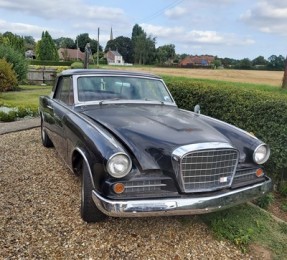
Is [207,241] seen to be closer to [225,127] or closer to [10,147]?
[225,127]

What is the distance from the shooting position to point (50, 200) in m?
3.97

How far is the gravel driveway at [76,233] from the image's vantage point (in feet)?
9.78

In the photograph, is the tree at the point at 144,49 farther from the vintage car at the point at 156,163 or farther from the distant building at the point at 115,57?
the vintage car at the point at 156,163

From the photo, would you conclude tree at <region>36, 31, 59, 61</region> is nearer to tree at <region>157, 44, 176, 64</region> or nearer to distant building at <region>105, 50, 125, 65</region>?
distant building at <region>105, 50, 125, 65</region>

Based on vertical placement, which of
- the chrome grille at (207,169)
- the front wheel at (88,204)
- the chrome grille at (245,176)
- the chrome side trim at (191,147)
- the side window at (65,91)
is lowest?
the front wheel at (88,204)

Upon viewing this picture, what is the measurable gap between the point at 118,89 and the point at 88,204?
1.87 meters

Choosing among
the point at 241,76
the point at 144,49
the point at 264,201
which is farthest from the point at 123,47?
the point at 264,201

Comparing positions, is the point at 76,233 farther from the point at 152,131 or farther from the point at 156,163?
the point at 152,131

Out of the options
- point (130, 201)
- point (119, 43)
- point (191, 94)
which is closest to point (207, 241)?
point (130, 201)

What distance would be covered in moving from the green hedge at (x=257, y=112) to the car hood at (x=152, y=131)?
1453 millimetres

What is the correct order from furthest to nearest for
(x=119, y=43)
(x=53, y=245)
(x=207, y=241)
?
(x=119, y=43) → (x=207, y=241) → (x=53, y=245)

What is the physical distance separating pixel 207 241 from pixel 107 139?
1388mm

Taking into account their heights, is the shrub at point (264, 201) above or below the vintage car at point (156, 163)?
below

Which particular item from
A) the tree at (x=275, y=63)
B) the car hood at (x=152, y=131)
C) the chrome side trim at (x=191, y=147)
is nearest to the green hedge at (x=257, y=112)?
the car hood at (x=152, y=131)
